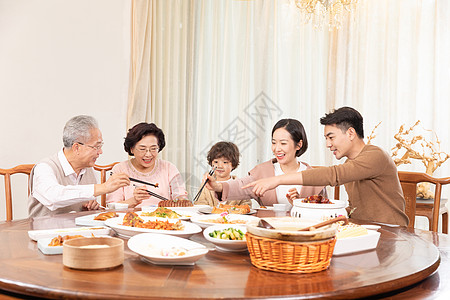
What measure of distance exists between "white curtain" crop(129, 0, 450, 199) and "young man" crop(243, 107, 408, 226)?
5.56 feet

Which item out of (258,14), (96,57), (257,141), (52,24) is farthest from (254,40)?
(52,24)

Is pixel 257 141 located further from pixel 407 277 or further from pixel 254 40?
pixel 407 277

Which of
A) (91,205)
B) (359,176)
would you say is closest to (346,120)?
(359,176)

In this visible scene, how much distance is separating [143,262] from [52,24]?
9.74ft

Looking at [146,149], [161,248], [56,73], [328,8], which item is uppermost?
[328,8]

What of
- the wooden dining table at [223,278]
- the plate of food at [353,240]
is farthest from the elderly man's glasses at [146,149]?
the plate of food at [353,240]

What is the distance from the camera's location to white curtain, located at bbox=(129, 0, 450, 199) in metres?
3.97

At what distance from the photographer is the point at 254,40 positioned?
14.9 ft

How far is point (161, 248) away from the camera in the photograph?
50.1 inches

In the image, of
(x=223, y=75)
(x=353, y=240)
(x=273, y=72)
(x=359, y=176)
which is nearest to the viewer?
(x=353, y=240)

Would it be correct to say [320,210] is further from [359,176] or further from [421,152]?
[421,152]

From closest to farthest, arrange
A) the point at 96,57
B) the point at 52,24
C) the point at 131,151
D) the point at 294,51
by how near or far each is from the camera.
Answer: the point at 131,151 → the point at 52,24 → the point at 96,57 → the point at 294,51

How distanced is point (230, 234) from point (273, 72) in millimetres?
3246

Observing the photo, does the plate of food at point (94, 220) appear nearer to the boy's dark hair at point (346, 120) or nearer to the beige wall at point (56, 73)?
the boy's dark hair at point (346, 120)
